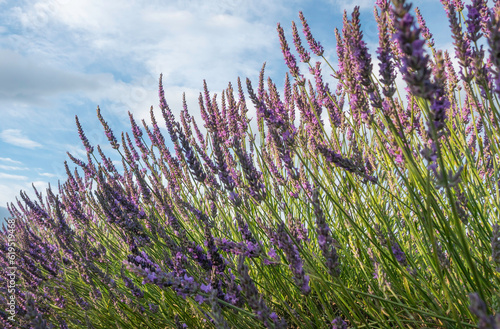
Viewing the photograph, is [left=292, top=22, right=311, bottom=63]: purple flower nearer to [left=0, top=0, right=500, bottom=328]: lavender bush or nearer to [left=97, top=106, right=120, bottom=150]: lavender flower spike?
[left=0, top=0, right=500, bottom=328]: lavender bush

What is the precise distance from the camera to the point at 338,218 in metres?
2.66

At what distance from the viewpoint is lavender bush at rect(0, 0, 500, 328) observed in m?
1.19

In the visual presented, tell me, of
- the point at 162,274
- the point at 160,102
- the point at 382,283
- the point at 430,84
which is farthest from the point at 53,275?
the point at 430,84

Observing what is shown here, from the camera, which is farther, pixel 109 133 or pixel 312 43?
pixel 109 133

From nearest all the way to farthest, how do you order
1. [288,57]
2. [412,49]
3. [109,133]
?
[412,49] → [288,57] → [109,133]

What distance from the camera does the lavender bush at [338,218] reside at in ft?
3.89

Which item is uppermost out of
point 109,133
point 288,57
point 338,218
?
point 109,133

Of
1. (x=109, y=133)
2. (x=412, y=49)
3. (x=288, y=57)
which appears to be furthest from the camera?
(x=109, y=133)

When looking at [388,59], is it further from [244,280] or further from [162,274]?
[162,274]

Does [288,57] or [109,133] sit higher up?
[109,133]

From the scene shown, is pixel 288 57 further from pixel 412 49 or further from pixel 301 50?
→ pixel 412 49

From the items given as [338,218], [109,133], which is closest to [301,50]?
[338,218]

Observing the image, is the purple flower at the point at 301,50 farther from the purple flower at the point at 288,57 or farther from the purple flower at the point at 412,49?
the purple flower at the point at 412,49

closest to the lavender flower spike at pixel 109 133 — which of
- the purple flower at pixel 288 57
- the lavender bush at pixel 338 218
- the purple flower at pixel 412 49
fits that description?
the lavender bush at pixel 338 218
